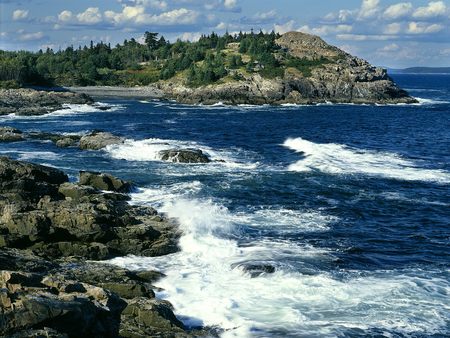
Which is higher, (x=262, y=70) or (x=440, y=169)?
(x=262, y=70)

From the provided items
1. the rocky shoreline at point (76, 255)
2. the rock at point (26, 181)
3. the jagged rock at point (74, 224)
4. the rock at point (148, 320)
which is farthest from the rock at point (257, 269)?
the rock at point (26, 181)

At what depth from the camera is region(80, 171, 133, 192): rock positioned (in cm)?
5194

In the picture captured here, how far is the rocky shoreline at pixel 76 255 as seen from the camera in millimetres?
20047

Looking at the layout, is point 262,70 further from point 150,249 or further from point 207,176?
point 150,249

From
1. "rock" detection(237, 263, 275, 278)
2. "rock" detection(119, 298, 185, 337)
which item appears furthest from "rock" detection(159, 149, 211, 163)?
"rock" detection(119, 298, 185, 337)

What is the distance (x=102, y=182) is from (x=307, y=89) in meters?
136

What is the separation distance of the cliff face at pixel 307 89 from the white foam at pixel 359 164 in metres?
86.4

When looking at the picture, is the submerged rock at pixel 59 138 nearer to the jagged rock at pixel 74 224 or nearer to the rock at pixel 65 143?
the rock at pixel 65 143

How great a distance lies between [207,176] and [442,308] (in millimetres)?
35026

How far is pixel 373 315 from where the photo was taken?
28.5m

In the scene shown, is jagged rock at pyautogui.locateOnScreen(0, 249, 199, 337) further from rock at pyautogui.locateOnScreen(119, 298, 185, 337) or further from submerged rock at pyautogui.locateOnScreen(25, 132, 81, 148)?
submerged rock at pyautogui.locateOnScreen(25, 132, 81, 148)

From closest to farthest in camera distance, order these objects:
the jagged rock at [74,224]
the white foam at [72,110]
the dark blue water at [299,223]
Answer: the dark blue water at [299,223]
the jagged rock at [74,224]
the white foam at [72,110]

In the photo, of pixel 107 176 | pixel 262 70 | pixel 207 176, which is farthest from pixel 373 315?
pixel 262 70

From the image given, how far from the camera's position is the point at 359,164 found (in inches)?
2835
